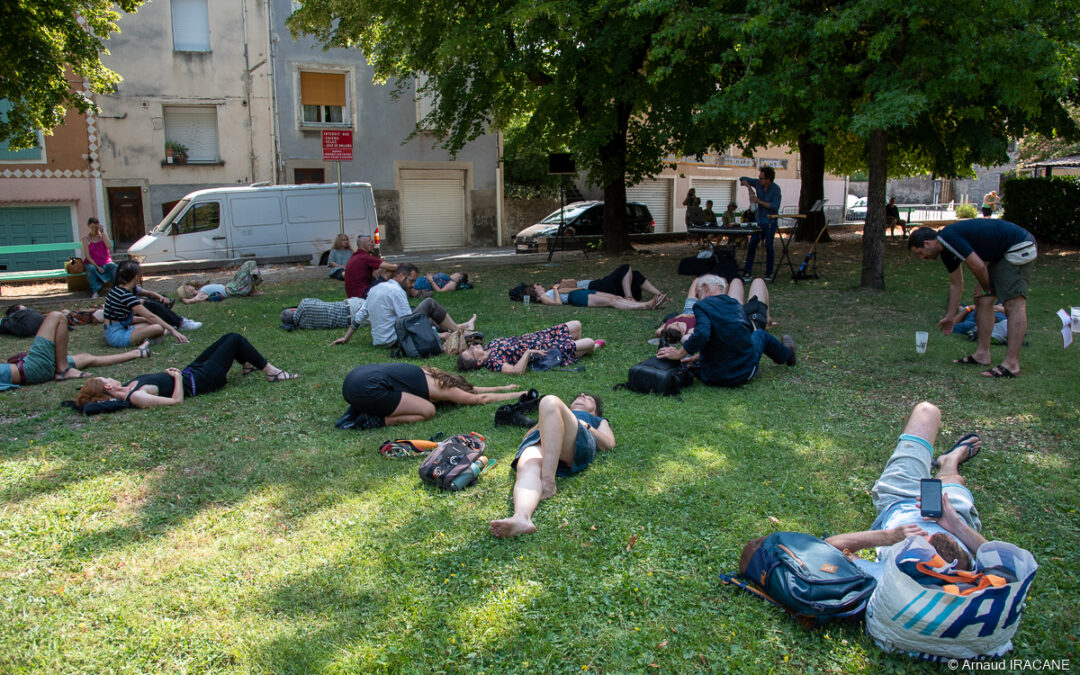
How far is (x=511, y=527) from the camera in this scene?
3730 millimetres

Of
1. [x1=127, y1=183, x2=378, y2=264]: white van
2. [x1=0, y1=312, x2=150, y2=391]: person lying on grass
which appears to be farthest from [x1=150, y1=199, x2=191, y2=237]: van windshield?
[x1=0, y1=312, x2=150, y2=391]: person lying on grass

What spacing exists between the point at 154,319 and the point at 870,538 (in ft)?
28.3

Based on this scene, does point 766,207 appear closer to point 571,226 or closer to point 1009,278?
point 1009,278

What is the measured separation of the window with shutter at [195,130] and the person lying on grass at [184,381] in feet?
57.6

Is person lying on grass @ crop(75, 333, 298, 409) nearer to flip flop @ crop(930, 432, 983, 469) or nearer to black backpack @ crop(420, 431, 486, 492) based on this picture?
black backpack @ crop(420, 431, 486, 492)

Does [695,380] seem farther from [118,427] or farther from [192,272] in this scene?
[192,272]

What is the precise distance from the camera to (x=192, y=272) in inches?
673

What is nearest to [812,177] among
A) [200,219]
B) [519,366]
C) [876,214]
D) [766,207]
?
[766,207]

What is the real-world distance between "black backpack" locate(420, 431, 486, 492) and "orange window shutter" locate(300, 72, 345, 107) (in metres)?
21.3

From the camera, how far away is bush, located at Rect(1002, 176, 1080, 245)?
58.2ft

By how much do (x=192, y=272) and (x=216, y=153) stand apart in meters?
7.00

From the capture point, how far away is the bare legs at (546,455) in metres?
4.11

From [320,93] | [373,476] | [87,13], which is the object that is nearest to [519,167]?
[320,93]

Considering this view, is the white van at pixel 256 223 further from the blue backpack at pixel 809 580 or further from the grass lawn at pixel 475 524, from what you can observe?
the blue backpack at pixel 809 580
